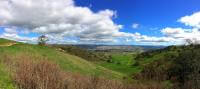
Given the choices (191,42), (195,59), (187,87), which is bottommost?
(187,87)

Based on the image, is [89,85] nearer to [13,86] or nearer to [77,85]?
[77,85]

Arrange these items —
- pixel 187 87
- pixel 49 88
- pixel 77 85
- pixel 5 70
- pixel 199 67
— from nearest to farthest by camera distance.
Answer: pixel 49 88, pixel 77 85, pixel 5 70, pixel 187 87, pixel 199 67

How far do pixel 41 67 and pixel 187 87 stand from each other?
1835 centimetres

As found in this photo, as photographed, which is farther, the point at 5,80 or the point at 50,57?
the point at 50,57

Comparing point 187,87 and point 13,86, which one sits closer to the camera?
point 13,86

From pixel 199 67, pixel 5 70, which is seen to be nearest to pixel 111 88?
pixel 5 70

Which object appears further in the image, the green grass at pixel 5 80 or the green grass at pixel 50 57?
the green grass at pixel 50 57

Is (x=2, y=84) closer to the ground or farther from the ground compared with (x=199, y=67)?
farther from the ground

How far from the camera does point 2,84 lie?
404 inches

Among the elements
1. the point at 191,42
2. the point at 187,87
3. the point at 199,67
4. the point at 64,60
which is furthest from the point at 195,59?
the point at 64,60

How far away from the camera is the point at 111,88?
37.0 ft

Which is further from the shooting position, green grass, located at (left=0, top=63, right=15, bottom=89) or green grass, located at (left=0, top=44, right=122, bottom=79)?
green grass, located at (left=0, top=44, right=122, bottom=79)

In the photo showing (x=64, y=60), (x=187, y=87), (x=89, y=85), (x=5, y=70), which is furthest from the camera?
(x=64, y=60)

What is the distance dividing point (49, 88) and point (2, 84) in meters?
2.44
